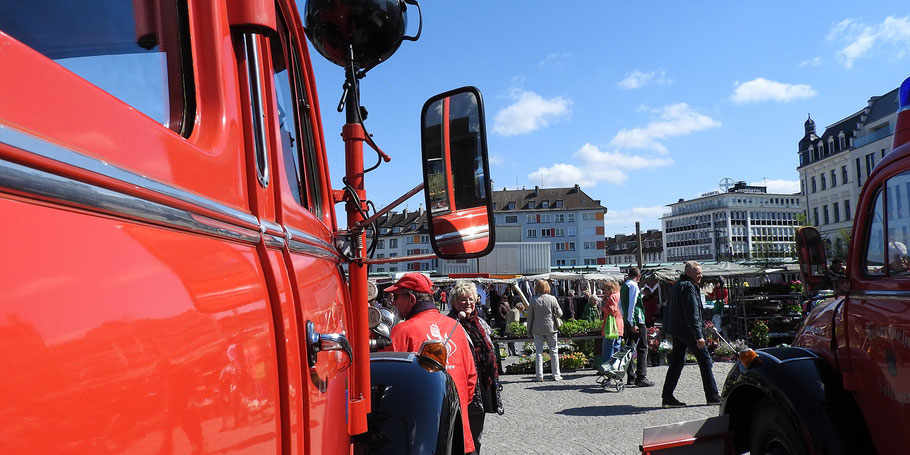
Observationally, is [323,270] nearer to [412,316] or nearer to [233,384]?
[233,384]

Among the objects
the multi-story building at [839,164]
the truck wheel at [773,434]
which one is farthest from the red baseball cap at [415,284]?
the multi-story building at [839,164]

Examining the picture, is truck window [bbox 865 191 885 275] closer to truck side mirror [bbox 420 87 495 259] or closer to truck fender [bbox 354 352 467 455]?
truck fender [bbox 354 352 467 455]

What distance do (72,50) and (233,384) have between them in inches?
20.9

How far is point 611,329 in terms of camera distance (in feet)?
35.3

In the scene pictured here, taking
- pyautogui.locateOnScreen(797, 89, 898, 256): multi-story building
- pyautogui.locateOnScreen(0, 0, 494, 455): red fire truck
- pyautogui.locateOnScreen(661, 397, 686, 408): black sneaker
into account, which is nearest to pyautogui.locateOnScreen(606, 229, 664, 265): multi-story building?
pyautogui.locateOnScreen(797, 89, 898, 256): multi-story building

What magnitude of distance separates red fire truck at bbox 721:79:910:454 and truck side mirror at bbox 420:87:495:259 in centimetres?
219

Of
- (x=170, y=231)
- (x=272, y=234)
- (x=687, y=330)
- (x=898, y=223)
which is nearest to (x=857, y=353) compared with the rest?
(x=898, y=223)

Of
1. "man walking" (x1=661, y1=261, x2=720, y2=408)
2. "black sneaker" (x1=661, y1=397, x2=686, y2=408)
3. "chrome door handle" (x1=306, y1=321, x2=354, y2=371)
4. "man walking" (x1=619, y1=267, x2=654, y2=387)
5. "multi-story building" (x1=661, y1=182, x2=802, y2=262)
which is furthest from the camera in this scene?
"multi-story building" (x1=661, y1=182, x2=802, y2=262)

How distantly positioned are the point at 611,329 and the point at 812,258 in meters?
7.24

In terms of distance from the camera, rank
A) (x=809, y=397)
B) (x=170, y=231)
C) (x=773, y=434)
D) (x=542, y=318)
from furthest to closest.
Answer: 1. (x=542, y=318)
2. (x=773, y=434)
3. (x=809, y=397)
4. (x=170, y=231)

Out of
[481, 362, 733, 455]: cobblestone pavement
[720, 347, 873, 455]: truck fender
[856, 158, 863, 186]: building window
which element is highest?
[856, 158, 863, 186]: building window

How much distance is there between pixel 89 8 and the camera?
1.00 m

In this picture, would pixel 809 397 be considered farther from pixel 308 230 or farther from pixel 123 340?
pixel 123 340

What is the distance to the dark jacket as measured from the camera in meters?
8.42
